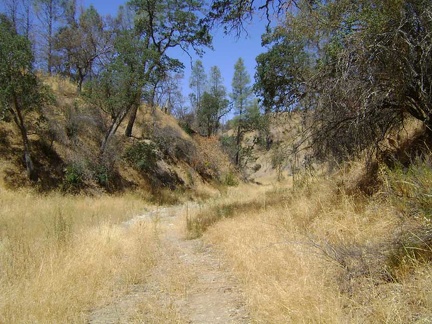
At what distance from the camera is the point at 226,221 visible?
7.65 metres

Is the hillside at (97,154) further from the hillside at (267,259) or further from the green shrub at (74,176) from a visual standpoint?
the hillside at (267,259)

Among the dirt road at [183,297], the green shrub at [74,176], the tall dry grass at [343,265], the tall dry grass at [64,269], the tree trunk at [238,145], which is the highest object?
the tree trunk at [238,145]

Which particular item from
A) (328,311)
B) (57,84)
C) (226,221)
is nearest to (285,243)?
(328,311)

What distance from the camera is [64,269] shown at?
423 centimetres

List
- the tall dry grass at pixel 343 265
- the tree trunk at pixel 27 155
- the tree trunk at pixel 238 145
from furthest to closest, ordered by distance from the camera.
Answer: the tree trunk at pixel 238 145
the tree trunk at pixel 27 155
the tall dry grass at pixel 343 265

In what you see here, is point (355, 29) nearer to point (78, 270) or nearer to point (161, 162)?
point (78, 270)

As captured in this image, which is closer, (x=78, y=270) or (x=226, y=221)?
(x=78, y=270)

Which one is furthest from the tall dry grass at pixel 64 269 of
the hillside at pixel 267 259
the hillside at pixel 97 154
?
the hillside at pixel 97 154

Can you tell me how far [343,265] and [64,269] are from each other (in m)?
3.45

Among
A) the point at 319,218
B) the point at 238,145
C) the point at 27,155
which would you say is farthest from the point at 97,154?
the point at 238,145

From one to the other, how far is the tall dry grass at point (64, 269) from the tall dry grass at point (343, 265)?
164 centimetres

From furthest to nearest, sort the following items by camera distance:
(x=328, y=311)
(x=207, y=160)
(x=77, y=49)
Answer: (x=207, y=160) → (x=77, y=49) → (x=328, y=311)

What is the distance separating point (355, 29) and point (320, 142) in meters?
2.10

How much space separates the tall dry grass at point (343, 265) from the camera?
255cm
